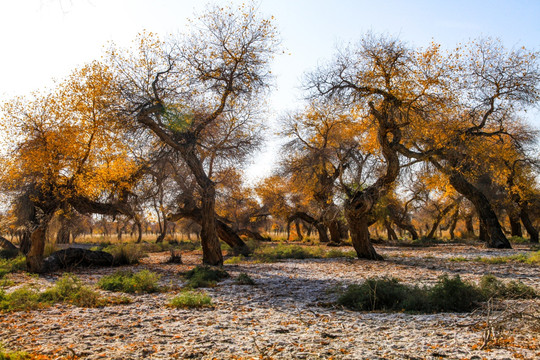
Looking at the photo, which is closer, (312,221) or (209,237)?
(209,237)

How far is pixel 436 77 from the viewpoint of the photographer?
14383mm

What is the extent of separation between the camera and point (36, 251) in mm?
12445

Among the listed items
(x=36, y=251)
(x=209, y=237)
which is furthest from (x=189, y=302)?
(x=36, y=251)

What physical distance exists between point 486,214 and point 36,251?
19031 mm

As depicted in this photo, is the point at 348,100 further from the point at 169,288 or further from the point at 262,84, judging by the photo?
the point at 169,288

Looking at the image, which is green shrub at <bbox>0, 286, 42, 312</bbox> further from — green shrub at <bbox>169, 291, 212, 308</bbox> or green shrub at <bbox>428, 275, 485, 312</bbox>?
green shrub at <bbox>428, 275, 485, 312</bbox>

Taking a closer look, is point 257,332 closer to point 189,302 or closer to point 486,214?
point 189,302

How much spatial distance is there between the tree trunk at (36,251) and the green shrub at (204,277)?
485 cm

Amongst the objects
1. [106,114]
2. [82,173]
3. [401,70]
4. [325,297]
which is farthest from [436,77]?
[82,173]

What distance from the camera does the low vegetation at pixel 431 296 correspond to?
20.8 ft

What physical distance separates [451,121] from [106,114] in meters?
13.1

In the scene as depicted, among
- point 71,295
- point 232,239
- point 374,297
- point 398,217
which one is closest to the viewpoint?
point 374,297

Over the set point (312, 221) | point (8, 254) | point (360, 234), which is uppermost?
point (312, 221)

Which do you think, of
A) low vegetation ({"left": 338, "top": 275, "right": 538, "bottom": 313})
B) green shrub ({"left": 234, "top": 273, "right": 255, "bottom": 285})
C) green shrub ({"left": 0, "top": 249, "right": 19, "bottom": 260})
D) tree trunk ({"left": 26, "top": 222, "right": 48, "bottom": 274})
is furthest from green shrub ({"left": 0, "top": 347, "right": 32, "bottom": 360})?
green shrub ({"left": 0, "top": 249, "right": 19, "bottom": 260})
